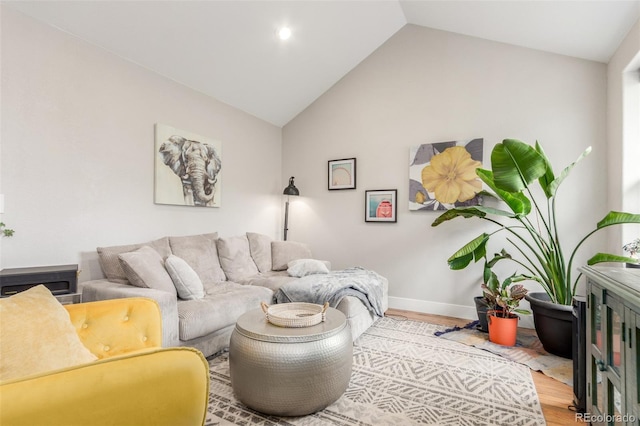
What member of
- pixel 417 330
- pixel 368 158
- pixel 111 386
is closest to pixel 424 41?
pixel 368 158

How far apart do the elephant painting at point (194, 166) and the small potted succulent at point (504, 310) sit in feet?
10.2

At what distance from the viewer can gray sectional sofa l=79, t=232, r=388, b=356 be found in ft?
7.35

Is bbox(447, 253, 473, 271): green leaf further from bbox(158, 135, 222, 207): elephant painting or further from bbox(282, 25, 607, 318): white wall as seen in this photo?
bbox(158, 135, 222, 207): elephant painting

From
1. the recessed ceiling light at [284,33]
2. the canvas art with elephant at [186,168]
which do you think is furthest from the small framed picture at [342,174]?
the recessed ceiling light at [284,33]

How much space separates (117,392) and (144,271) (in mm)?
1819

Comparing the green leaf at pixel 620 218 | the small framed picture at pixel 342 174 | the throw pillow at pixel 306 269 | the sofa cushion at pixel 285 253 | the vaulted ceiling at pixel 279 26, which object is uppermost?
the vaulted ceiling at pixel 279 26

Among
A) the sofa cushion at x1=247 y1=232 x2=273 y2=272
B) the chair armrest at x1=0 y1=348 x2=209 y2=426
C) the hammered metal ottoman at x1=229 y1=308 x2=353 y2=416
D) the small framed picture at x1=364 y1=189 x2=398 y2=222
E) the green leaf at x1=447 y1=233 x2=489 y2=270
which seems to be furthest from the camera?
the small framed picture at x1=364 y1=189 x2=398 y2=222

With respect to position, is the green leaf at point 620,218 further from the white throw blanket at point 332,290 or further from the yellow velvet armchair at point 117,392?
the yellow velvet armchair at point 117,392

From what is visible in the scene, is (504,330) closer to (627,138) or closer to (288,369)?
(627,138)

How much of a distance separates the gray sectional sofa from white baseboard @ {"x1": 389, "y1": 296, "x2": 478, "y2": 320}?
1.81 feet

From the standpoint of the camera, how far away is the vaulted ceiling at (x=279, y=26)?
2504 millimetres

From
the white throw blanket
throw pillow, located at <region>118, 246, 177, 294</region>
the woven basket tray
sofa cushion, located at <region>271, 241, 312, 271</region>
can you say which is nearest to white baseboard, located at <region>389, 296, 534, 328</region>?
the white throw blanket

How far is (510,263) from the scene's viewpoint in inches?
135

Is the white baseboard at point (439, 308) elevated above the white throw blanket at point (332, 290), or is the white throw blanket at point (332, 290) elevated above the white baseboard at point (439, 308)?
the white throw blanket at point (332, 290)
